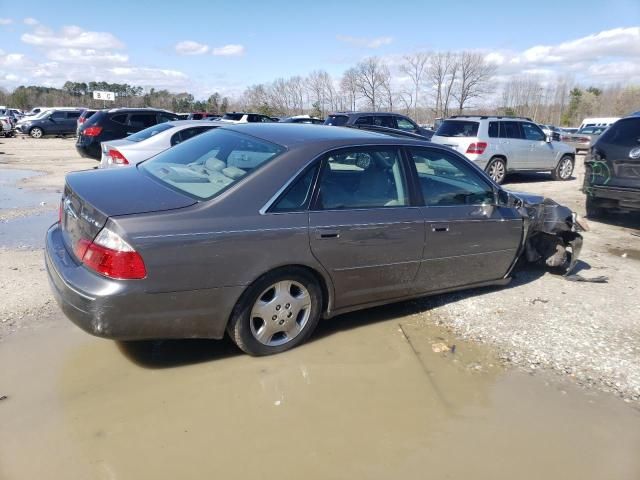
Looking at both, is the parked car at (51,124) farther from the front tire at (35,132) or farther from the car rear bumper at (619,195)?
the car rear bumper at (619,195)

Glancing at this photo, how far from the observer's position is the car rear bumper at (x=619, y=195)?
7.28 metres

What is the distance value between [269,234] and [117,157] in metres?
5.94

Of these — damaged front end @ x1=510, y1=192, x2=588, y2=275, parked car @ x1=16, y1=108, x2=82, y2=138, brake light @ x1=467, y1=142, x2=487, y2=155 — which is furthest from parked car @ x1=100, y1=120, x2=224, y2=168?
parked car @ x1=16, y1=108, x2=82, y2=138

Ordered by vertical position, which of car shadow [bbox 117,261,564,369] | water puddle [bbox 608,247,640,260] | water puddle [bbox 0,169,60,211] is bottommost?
water puddle [bbox 608,247,640,260]

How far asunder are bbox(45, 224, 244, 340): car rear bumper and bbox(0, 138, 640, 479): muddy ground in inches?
15.1

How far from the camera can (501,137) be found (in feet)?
41.3

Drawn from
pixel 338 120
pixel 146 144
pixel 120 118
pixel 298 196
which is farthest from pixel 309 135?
pixel 338 120

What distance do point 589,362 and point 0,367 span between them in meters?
4.17

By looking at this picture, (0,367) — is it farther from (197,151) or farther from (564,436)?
(564,436)

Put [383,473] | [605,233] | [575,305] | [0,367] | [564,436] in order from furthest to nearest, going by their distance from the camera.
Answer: [605,233] < [575,305] < [0,367] < [564,436] < [383,473]

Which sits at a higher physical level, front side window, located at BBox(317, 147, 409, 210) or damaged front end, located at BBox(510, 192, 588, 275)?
front side window, located at BBox(317, 147, 409, 210)

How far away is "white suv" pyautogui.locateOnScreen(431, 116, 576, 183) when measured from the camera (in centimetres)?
1220

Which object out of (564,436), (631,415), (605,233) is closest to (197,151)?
(564,436)

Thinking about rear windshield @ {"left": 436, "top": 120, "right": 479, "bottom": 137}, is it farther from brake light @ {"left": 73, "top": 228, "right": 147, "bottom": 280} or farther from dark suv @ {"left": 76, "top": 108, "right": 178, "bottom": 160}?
brake light @ {"left": 73, "top": 228, "right": 147, "bottom": 280}
